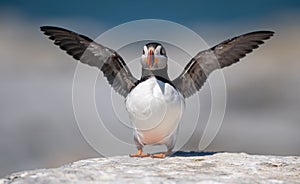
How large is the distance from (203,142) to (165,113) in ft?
7.82

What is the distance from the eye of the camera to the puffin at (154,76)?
7895 mm

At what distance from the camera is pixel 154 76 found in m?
8.25

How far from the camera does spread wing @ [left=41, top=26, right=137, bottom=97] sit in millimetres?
8812

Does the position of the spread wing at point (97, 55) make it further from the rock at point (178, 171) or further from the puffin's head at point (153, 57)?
the rock at point (178, 171)

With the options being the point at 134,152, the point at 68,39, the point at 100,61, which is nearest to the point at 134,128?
the point at 134,152

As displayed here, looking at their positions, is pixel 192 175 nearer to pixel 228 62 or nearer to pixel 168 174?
pixel 168 174

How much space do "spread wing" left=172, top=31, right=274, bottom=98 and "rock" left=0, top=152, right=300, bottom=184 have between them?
1.26m

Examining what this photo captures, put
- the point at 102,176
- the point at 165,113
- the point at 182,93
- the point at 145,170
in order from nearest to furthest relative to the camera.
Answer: the point at 102,176, the point at 145,170, the point at 165,113, the point at 182,93

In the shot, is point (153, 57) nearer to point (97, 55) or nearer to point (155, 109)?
point (155, 109)

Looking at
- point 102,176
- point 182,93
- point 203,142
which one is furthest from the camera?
point 203,142

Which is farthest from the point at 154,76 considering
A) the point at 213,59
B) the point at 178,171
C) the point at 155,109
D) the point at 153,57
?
the point at 178,171

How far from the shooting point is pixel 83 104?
9.39 m

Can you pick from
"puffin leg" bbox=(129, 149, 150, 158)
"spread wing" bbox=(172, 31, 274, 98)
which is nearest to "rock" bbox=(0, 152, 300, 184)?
"puffin leg" bbox=(129, 149, 150, 158)

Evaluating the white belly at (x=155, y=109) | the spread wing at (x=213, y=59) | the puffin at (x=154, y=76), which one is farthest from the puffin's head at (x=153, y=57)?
the spread wing at (x=213, y=59)
